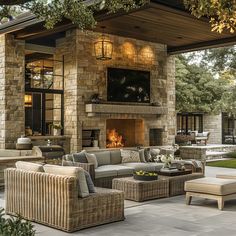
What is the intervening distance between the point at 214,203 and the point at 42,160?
445 cm

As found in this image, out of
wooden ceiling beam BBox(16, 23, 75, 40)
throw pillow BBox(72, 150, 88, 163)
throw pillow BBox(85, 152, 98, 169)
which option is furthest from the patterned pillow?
wooden ceiling beam BBox(16, 23, 75, 40)

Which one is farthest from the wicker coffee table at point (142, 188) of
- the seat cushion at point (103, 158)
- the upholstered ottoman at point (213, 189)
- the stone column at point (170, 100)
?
the stone column at point (170, 100)

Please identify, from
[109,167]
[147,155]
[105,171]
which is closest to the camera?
[105,171]

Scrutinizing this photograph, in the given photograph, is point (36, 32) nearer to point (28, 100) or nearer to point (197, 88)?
point (28, 100)

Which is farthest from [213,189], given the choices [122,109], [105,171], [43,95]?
[43,95]

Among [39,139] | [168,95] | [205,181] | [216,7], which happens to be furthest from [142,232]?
[168,95]

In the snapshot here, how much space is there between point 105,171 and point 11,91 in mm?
4183

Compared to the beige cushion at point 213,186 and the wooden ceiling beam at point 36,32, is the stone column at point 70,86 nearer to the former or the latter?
the wooden ceiling beam at point 36,32

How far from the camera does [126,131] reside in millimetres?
13688

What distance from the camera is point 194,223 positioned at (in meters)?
5.82

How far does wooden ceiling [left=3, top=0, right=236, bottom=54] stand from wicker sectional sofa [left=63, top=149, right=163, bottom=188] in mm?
3272

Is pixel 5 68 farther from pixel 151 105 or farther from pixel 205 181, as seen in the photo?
pixel 205 181

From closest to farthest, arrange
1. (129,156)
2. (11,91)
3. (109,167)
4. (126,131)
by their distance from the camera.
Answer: (109,167), (129,156), (11,91), (126,131)

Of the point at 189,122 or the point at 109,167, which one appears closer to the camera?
the point at 109,167
